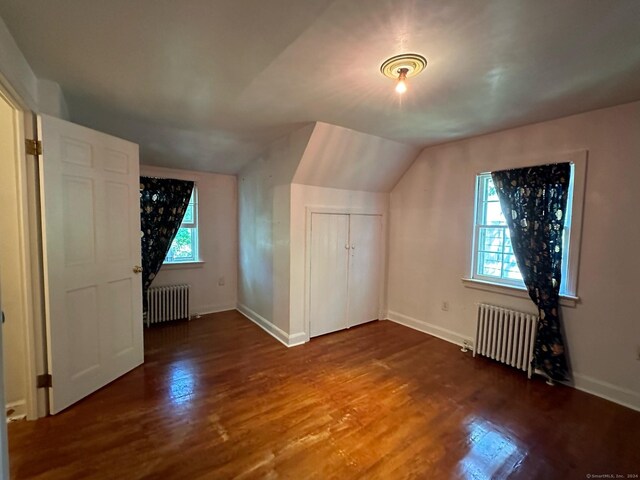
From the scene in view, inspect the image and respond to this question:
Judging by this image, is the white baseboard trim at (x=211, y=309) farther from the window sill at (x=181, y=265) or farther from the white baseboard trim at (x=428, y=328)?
the white baseboard trim at (x=428, y=328)

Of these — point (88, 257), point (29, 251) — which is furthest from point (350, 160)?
point (29, 251)

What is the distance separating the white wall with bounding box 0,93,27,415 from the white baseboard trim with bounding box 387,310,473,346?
3717mm

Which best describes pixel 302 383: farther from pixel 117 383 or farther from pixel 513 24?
pixel 513 24

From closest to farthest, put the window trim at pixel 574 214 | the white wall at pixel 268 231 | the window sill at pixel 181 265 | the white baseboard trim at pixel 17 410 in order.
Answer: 1. the white baseboard trim at pixel 17 410
2. the window trim at pixel 574 214
3. the white wall at pixel 268 231
4. the window sill at pixel 181 265

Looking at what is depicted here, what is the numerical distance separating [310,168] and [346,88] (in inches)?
43.3

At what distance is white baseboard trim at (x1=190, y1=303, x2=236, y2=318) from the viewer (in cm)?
416

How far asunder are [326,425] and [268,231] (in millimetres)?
2210

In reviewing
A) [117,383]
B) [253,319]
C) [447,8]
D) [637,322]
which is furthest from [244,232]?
[637,322]

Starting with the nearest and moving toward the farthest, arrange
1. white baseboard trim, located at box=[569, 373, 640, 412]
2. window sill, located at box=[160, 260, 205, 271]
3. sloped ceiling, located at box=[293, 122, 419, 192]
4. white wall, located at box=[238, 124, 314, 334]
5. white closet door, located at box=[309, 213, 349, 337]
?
white baseboard trim, located at box=[569, 373, 640, 412], sloped ceiling, located at box=[293, 122, 419, 192], white wall, located at box=[238, 124, 314, 334], white closet door, located at box=[309, 213, 349, 337], window sill, located at box=[160, 260, 205, 271]

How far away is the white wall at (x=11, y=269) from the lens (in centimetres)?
180


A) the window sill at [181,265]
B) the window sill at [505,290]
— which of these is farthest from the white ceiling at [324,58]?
the window sill at [181,265]

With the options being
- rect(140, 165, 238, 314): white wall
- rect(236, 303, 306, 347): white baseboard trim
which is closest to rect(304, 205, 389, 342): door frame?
rect(236, 303, 306, 347): white baseboard trim

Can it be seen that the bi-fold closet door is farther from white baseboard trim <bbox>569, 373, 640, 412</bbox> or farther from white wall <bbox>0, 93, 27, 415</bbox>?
white wall <bbox>0, 93, 27, 415</bbox>

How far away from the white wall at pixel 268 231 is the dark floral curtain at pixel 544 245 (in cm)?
213
